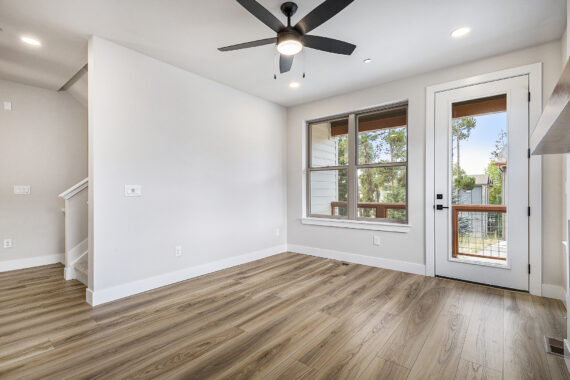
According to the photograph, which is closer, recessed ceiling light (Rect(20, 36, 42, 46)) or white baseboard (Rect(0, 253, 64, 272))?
recessed ceiling light (Rect(20, 36, 42, 46))

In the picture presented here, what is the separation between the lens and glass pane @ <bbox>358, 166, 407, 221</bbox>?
3.93 metres

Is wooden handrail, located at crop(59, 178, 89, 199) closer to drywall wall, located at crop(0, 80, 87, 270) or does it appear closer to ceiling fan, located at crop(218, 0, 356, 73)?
drywall wall, located at crop(0, 80, 87, 270)

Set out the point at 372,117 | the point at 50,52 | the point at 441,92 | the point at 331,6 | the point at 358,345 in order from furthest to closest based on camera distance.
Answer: the point at 372,117
the point at 441,92
the point at 50,52
the point at 358,345
the point at 331,6

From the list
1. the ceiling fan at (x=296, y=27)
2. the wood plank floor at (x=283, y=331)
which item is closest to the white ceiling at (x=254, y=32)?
the ceiling fan at (x=296, y=27)

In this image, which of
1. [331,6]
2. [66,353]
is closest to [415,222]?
[331,6]

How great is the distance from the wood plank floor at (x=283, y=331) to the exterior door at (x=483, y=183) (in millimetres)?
283

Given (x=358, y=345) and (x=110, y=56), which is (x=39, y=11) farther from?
(x=358, y=345)

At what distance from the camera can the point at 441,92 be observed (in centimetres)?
346

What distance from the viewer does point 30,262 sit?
Result: 4020mm

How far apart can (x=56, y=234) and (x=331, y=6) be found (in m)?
4.92

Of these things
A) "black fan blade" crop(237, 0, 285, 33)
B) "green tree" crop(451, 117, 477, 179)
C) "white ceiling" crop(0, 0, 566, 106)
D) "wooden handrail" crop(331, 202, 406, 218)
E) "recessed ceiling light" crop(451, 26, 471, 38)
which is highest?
"white ceiling" crop(0, 0, 566, 106)

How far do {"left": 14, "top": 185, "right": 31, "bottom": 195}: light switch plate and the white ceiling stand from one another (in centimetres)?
151

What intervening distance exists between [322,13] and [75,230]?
12.7 feet

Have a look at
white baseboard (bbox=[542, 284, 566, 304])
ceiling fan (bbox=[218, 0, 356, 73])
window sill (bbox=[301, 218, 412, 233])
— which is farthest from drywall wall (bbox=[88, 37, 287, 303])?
white baseboard (bbox=[542, 284, 566, 304])
